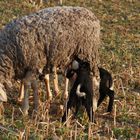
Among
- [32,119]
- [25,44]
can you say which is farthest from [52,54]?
[32,119]

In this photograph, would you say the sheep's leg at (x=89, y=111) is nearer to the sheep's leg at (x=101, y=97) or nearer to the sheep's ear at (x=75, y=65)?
the sheep's leg at (x=101, y=97)

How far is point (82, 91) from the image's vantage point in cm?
793

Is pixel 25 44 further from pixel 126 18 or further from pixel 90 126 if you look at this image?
pixel 126 18

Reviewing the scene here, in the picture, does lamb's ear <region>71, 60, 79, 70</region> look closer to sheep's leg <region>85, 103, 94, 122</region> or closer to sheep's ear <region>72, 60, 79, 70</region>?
sheep's ear <region>72, 60, 79, 70</region>

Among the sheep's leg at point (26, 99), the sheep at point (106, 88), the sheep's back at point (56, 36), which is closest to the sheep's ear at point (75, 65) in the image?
the sheep's back at point (56, 36)

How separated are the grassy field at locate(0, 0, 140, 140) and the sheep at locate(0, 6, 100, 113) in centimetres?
55

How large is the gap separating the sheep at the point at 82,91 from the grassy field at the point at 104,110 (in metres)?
Answer: 0.18

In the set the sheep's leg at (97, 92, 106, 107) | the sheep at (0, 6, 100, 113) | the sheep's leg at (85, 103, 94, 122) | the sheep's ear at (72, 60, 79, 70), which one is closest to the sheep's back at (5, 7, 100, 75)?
the sheep at (0, 6, 100, 113)

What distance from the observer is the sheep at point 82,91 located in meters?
7.82

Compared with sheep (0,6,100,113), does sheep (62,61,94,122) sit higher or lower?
lower

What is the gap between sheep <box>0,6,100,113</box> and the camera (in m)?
7.73

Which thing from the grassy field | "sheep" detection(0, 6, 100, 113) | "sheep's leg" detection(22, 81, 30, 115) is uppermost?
"sheep" detection(0, 6, 100, 113)

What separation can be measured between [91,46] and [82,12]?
1.85 ft

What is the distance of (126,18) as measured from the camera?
1459 cm
